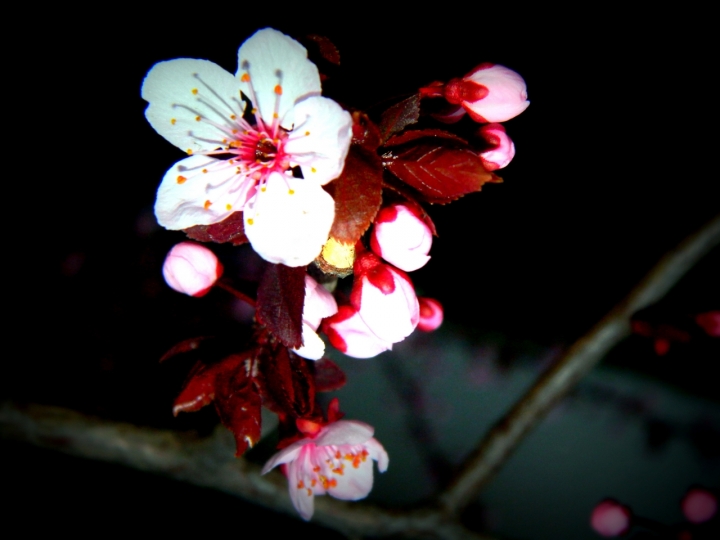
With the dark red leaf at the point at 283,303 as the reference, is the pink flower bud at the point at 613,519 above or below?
below

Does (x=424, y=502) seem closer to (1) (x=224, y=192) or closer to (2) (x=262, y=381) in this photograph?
(2) (x=262, y=381)

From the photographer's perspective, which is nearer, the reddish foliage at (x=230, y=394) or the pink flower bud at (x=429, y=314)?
the reddish foliage at (x=230, y=394)

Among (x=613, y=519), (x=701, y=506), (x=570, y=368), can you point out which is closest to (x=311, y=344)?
(x=570, y=368)

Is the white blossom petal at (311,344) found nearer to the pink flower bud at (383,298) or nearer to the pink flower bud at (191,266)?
the pink flower bud at (383,298)

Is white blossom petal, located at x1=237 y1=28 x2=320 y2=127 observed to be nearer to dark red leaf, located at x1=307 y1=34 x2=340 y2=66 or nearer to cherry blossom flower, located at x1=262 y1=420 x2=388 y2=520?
dark red leaf, located at x1=307 y1=34 x2=340 y2=66

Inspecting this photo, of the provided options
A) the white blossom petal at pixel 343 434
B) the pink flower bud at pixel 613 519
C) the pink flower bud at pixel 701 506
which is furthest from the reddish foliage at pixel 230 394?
the pink flower bud at pixel 701 506

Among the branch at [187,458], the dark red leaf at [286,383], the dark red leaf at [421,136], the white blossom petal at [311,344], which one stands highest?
the dark red leaf at [421,136]

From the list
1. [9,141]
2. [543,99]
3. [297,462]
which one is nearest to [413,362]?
[543,99]

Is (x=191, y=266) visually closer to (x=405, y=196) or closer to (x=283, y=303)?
(x=283, y=303)
